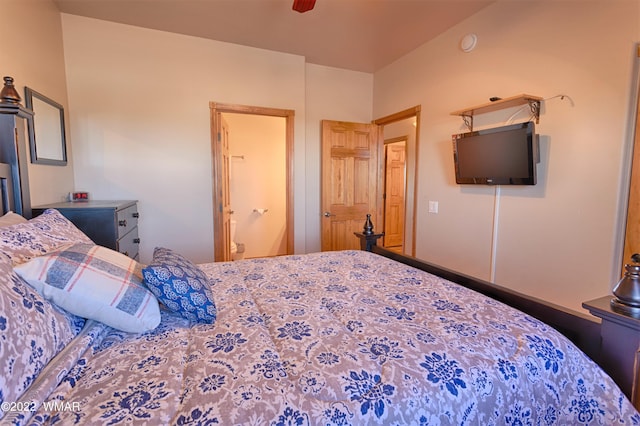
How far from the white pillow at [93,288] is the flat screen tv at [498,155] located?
256 centimetres

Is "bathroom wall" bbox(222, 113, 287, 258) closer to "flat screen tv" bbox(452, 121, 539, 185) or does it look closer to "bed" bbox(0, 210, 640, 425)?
"flat screen tv" bbox(452, 121, 539, 185)

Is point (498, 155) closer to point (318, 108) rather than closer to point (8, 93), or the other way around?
point (318, 108)

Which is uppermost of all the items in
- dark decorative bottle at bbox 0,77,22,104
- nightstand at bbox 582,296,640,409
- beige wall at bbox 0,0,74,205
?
beige wall at bbox 0,0,74,205

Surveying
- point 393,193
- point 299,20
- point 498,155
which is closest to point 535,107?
point 498,155

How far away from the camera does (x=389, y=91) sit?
3854mm

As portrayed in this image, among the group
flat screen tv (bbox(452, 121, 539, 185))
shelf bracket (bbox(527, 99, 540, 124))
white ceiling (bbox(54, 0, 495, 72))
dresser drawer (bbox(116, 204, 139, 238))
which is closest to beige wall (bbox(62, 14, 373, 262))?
white ceiling (bbox(54, 0, 495, 72))

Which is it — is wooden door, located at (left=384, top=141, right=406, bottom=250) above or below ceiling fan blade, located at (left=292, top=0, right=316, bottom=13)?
below

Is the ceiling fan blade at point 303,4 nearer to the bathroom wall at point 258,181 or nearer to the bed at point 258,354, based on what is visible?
the bed at point 258,354

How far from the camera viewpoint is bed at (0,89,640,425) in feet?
2.40

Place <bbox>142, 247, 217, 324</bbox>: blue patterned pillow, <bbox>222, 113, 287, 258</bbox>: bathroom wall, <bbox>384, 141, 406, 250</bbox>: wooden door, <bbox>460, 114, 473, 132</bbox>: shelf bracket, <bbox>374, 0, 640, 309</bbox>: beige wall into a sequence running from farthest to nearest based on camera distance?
<bbox>384, 141, 406, 250</bbox>: wooden door → <bbox>222, 113, 287, 258</bbox>: bathroom wall → <bbox>460, 114, 473, 132</bbox>: shelf bracket → <bbox>374, 0, 640, 309</bbox>: beige wall → <bbox>142, 247, 217, 324</bbox>: blue patterned pillow

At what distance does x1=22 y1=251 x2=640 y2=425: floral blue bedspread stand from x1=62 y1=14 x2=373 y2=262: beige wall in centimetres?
219

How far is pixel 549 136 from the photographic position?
2.21 m

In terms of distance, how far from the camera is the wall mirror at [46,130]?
217cm

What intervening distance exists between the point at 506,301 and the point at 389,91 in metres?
3.12
